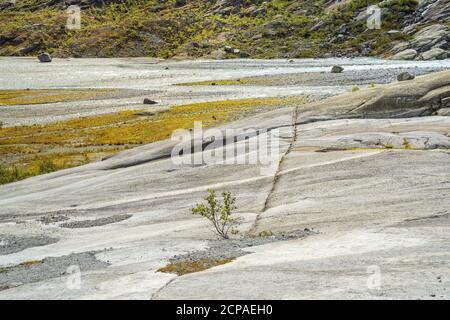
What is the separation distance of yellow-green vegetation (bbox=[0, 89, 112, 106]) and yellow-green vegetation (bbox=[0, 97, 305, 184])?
25745mm

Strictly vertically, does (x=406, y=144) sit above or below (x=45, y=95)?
below

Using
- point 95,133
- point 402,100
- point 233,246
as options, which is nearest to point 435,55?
point 95,133

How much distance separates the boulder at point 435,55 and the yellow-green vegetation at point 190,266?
120 metres

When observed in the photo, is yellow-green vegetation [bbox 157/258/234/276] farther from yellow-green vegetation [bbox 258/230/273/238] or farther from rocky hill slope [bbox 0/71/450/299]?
yellow-green vegetation [bbox 258/230/273/238]

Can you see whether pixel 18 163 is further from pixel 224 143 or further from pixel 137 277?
pixel 137 277

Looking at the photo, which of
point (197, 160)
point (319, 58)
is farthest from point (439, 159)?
point (319, 58)

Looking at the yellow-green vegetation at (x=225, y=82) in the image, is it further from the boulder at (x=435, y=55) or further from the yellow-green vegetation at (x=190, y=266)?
the yellow-green vegetation at (x=190, y=266)

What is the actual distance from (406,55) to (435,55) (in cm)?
853

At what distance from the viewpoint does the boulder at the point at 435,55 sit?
128m

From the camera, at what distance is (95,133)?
81.6 metres

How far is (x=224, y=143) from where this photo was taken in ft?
151

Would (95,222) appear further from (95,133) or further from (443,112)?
(95,133)

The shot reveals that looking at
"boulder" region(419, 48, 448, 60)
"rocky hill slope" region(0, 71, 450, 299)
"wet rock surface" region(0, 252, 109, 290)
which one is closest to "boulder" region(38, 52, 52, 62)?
"boulder" region(419, 48, 448, 60)

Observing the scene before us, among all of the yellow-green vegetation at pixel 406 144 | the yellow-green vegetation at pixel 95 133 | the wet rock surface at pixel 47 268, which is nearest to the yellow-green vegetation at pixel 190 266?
the wet rock surface at pixel 47 268
